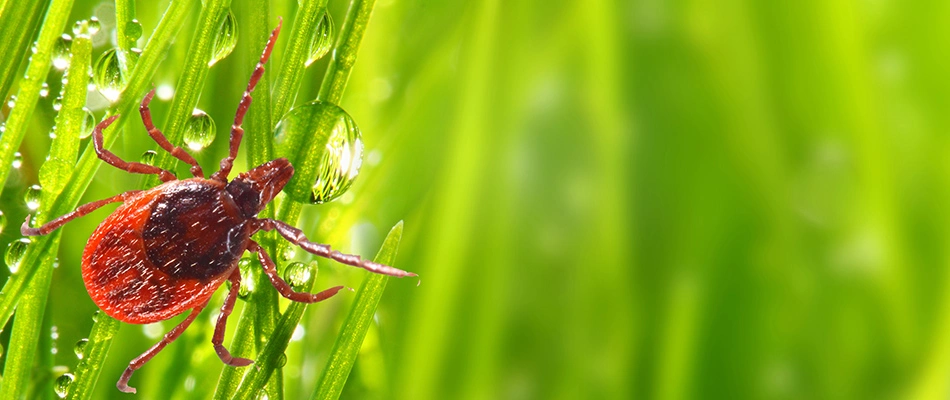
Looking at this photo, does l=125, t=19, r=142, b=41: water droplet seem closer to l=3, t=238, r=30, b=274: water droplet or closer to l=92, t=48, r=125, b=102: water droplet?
l=92, t=48, r=125, b=102: water droplet

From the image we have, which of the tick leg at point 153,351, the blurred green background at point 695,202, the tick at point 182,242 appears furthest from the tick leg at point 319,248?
the blurred green background at point 695,202

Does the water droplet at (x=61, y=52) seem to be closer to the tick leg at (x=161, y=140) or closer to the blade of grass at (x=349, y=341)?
the tick leg at (x=161, y=140)

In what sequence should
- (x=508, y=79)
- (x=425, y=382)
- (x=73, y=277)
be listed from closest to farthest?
1. (x=73, y=277)
2. (x=425, y=382)
3. (x=508, y=79)

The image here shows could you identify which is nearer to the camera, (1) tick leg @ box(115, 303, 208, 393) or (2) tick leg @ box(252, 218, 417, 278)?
(2) tick leg @ box(252, 218, 417, 278)

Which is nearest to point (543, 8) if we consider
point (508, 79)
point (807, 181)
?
point (508, 79)

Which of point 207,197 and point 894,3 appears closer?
point 207,197

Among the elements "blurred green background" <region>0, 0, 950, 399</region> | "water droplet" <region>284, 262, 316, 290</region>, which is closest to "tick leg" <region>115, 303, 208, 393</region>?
"water droplet" <region>284, 262, 316, 290</region>

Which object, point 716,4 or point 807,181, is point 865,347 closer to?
point 807,181
